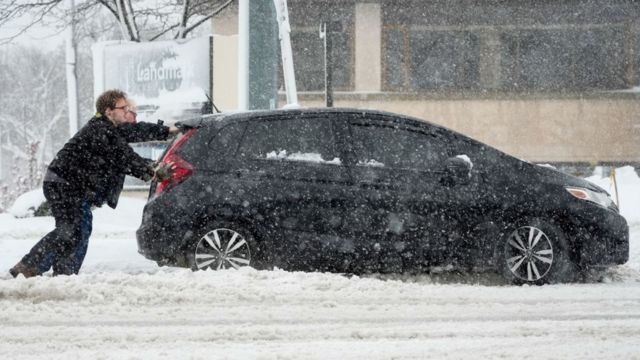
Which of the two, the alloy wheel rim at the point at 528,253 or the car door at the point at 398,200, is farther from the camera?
the alloy wheel rim at the point at 528,253

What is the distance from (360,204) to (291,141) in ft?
2.62

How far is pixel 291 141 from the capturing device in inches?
348

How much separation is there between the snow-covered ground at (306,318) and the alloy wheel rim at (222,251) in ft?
1.27

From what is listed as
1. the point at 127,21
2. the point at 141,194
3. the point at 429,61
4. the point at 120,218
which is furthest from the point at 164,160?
the point at 429,61

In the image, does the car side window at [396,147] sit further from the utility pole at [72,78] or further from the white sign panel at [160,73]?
the utility pole at [72,78]

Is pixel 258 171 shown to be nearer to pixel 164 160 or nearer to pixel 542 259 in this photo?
pixel 164 160

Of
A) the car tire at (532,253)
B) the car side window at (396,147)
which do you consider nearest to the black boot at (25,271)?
the car side window at (396,147)

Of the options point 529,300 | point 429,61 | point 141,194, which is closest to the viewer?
point 529,300

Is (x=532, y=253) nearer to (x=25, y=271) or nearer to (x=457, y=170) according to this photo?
(x=457, y=170)

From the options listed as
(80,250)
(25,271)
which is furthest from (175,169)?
(25,271)

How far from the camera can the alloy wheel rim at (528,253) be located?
8.89m

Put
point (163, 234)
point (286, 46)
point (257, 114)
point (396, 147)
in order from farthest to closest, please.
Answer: point (286, 46) → point (396, 147) → point (257, 114) → point (163, 234)

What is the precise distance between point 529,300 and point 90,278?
3.33m

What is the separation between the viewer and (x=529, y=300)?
7.79 m
